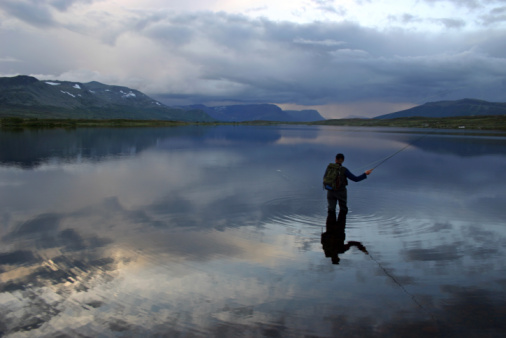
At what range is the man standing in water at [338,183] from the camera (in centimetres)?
1273

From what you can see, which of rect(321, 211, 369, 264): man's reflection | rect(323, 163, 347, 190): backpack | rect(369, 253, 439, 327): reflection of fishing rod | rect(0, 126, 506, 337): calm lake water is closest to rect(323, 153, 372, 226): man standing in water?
rect(323, 163, 347, 190): backpack

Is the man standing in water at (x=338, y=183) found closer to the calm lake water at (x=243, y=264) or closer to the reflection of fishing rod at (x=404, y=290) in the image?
the calm lake water at (x=243, y=264)

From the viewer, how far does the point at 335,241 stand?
1112 cm

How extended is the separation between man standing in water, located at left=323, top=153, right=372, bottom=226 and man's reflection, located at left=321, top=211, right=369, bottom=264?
131mm

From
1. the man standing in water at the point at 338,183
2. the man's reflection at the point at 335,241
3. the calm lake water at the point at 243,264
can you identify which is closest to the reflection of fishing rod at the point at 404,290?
the calm lake water at the point at 243,264

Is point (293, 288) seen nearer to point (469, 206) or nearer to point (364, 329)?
point (364, 329)

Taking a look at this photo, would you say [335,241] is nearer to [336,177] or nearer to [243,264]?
[336,177]

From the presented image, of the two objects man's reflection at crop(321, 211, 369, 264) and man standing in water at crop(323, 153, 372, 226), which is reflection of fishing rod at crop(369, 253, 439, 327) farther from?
man standing in water at crop(323, 153, 372, 226)

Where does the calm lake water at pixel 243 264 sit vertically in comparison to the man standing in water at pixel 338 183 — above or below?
below

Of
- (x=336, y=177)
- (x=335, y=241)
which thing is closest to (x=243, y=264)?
(x=335, y=241)

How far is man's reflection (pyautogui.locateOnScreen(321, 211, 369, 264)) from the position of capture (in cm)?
1017

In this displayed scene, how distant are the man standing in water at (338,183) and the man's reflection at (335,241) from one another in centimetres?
13

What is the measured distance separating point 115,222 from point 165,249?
3787mm

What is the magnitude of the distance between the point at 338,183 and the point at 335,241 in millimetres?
2581
